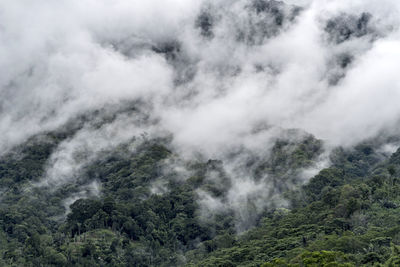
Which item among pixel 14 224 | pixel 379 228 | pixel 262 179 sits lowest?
pixel 379 228

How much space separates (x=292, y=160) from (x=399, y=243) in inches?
3556

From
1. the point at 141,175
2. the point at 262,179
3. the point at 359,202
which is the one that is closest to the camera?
the point at 359,202

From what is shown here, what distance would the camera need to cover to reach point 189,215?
13862cm

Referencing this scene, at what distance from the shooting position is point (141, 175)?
167375mm

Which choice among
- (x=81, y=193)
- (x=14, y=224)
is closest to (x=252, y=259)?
(x=14, y=224)

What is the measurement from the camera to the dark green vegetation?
82875 mm

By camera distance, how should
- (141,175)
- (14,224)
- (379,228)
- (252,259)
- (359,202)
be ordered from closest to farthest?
1. (379,228)
2. (252,259)
3. (359,202)
4. (14,224)
5. (141,175)

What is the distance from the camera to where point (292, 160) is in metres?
161

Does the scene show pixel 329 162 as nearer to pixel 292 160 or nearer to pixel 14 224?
pixel 292 160

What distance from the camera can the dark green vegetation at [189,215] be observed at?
272 ft

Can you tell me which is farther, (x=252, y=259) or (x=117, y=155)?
(x=117, y=155)

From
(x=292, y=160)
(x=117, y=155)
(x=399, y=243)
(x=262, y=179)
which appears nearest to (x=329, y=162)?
(x=292, y=160)

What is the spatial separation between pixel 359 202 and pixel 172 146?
11172 cm

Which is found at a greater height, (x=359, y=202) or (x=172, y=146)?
(x=172, y=146)
